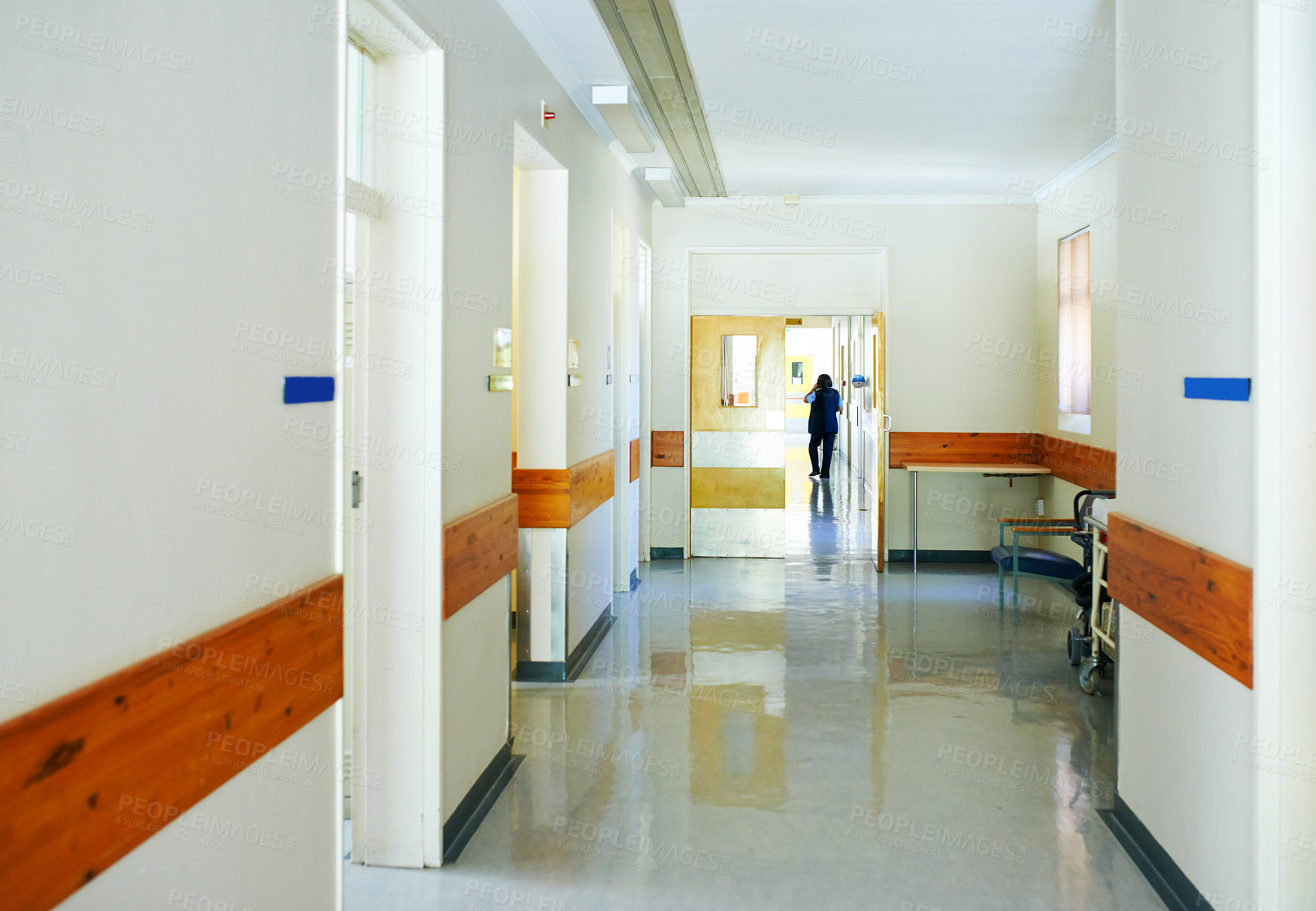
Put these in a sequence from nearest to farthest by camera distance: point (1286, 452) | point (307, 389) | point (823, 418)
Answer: point (307, 389) < point (1286, 452) < point (823, 418)

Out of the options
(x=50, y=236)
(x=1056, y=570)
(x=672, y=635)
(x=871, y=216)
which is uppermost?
(x=871, y=216)

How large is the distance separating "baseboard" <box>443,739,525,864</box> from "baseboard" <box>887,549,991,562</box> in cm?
500

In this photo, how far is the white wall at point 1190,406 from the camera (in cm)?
244

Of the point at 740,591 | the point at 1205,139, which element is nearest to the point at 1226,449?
the point at 1205,139

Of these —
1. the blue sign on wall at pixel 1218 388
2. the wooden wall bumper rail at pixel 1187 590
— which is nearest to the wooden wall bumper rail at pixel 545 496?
the wooden wall bumper rail at pixel 1187 590

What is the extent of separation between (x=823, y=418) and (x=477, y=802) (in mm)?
10835

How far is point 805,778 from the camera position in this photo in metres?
3.76

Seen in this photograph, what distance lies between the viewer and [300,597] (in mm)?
2100

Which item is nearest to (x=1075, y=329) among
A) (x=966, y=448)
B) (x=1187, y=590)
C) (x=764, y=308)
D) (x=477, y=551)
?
(x=966, y=448)

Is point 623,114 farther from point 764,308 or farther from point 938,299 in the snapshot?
point 938,299

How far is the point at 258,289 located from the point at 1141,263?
2.70 m

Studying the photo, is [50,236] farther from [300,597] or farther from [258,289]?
[300,597]

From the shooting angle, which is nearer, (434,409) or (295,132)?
(295,132)

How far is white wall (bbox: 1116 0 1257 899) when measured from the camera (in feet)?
8.01
